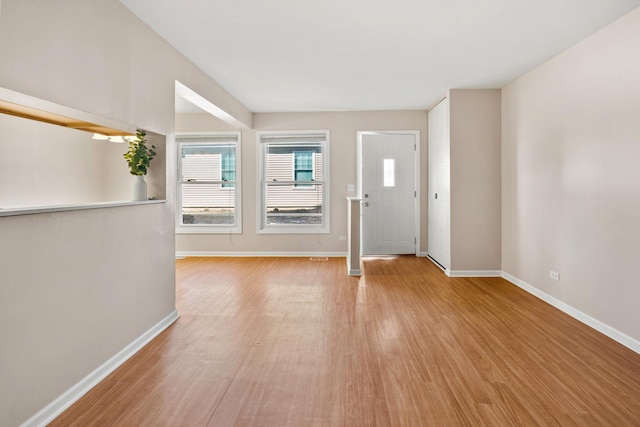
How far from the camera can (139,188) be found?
9.27ft

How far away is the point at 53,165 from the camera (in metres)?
2.02

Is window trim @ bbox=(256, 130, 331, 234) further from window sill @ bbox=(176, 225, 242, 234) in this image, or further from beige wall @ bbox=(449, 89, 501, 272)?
beige wall @ bbox=(449, 89, 501, 272)

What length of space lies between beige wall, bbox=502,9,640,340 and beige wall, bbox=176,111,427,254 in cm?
213

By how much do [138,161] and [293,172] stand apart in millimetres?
3820

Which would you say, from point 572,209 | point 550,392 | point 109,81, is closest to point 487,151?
point 572,209

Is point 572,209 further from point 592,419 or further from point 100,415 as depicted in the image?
point 100,415

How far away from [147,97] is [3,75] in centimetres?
125

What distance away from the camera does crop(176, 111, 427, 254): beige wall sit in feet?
20.6

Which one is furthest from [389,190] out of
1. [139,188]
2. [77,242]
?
[77,242]

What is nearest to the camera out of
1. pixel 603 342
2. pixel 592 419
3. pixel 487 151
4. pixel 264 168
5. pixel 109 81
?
pixel 592 419

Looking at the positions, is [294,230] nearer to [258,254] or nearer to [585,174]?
[258,254]

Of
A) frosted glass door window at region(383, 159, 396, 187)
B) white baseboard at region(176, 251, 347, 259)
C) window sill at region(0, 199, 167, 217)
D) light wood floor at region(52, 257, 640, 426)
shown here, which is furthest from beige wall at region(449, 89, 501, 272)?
window sill at region(0, 199, 167, 217)

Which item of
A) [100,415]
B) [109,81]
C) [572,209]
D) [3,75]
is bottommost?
[100,415]

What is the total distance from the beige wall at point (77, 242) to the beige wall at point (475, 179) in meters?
3.70
